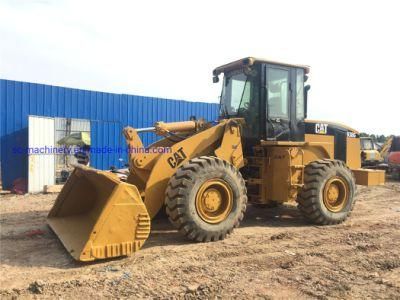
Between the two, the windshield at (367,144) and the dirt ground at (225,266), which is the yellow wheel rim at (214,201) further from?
the windshield at (367,144)

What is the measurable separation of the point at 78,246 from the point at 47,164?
8289 mm

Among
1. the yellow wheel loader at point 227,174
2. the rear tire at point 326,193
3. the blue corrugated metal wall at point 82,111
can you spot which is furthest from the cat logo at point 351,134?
the blue corrugated metal wall at point 82,111

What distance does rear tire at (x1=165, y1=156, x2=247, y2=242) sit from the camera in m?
5.67

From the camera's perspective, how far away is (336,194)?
7566mm

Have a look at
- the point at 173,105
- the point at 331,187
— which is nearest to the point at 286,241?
the point at 331,187

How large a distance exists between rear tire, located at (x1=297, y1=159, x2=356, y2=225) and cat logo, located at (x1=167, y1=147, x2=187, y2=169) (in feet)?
7.93

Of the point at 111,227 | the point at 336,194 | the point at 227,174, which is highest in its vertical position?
the point at 227,174

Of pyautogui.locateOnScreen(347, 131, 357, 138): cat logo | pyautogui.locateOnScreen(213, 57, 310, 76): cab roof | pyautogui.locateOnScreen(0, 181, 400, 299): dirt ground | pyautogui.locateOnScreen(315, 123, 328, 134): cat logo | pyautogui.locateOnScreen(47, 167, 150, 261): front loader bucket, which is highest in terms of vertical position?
pyautogui.locateOnScreen(213, 57, 310, 76): cab roof

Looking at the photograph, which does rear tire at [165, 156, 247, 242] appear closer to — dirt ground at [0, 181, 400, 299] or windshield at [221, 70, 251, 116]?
dirt ground at [0, 181, 400, 299]

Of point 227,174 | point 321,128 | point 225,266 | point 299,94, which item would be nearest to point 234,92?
point 299,94

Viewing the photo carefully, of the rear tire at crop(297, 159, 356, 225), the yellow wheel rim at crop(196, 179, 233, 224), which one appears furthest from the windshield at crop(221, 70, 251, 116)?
the yellow wheel rim at crop(196, 179, 233, 224)

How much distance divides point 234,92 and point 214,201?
2593mm

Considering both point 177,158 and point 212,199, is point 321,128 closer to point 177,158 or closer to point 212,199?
point 212,199

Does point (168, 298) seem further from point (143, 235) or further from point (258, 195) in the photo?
point (258, 195)
